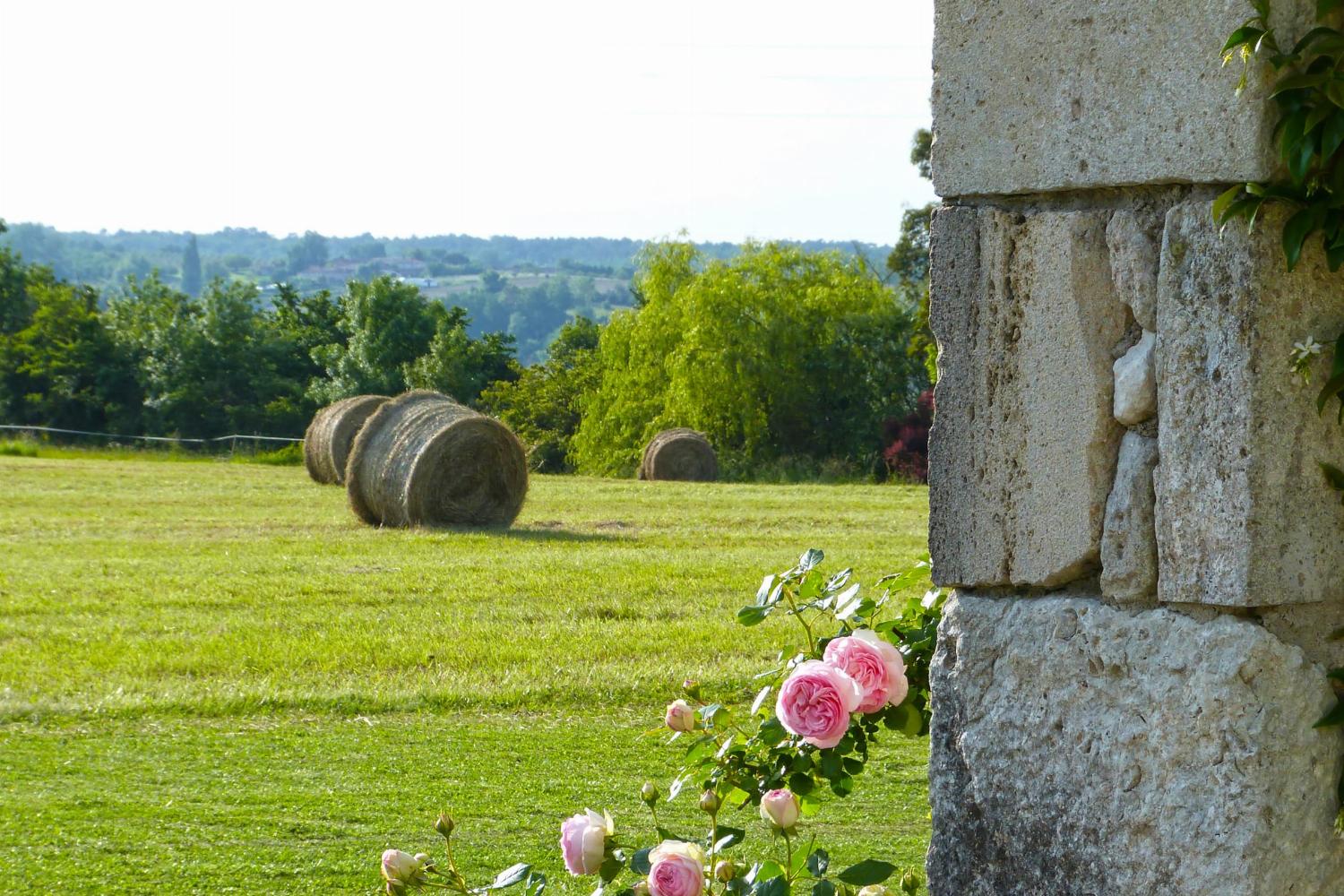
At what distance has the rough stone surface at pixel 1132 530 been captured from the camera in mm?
2479

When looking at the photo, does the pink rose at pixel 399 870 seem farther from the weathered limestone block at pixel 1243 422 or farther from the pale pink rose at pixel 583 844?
the weathered limestone block at pixel 1243 422

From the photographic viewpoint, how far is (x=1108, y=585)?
2531 millimetres

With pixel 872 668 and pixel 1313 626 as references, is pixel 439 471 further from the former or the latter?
pixel 1313 626

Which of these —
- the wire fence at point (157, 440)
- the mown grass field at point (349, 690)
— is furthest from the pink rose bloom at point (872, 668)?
the wire fence at point (157, 440)

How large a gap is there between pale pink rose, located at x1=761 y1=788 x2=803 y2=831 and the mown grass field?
1.87m

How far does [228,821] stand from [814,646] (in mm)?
2592

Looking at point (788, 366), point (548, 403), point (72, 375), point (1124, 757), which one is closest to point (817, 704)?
point (1124, 757)

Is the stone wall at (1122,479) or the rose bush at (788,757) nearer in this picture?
the stone wall at (1122,479)

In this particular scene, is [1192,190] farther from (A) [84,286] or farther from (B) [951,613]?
(A) [84,286]

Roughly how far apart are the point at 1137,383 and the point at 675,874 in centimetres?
114

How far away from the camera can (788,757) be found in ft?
10.6

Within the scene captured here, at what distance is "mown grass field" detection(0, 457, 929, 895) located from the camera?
4891 millimetres

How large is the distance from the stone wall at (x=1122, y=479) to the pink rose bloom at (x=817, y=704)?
0.64 ft

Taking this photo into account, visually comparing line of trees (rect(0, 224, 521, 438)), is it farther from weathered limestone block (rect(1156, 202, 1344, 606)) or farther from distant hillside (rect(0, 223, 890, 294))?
distant hillside (rect(0, 223, 890, 294))
